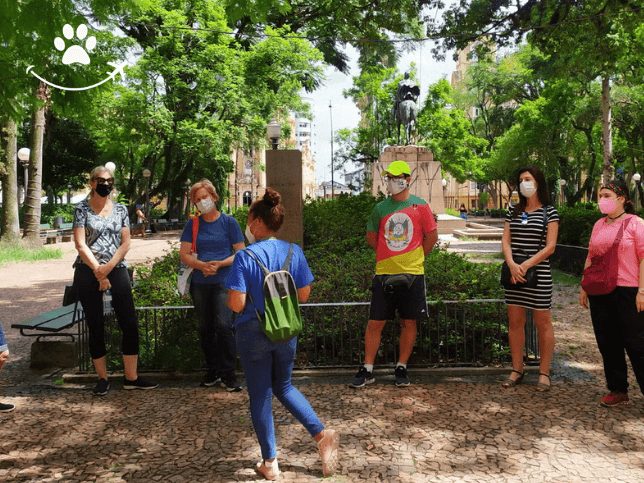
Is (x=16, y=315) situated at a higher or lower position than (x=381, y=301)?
lower

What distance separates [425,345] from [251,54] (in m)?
23.9

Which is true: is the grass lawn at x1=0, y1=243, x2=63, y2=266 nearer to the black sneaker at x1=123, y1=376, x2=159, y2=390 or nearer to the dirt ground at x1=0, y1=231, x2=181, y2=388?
the dirt ground at x1=0, y1=231, x2=181, y2=388

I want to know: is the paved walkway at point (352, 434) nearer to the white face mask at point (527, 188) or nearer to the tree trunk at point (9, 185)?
the white face mask at point (527, 188)

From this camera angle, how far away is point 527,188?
Result: 5.06 m

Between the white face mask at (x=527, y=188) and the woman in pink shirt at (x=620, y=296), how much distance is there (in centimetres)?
52

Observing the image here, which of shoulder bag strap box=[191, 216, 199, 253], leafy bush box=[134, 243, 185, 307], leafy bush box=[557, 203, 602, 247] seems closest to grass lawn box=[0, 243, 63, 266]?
leafy bush box=[134, 243, 185, 307]

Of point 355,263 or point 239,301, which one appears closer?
point 239,301

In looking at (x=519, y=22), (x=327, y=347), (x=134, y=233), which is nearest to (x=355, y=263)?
(x=327, y=347)

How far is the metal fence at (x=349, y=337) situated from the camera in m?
5.77

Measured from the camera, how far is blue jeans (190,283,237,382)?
17.1 feet

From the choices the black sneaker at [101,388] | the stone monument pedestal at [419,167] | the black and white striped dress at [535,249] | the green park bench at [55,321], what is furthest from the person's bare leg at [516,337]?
the stone monument pedestal at [419,167]

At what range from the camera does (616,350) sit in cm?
479

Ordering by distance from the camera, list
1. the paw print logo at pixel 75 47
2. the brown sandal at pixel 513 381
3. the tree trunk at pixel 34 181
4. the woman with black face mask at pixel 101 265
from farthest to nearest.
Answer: the tree trunk at pixel 34 181
the paw print logo at pixel 75 47
the brown sandal at pixel 513 381
the woman with black face mask at pixel 101 265

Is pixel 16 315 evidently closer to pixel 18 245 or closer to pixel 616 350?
pixel 616 350
